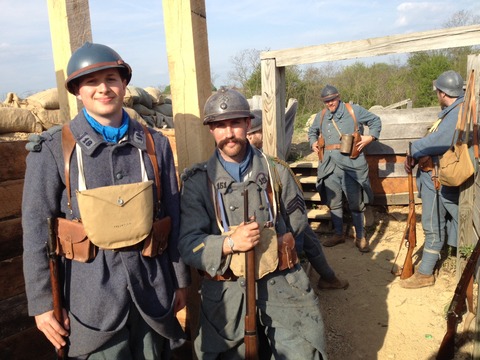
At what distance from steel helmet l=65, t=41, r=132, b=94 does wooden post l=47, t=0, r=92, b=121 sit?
73 cm

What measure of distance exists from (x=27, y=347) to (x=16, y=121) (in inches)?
202

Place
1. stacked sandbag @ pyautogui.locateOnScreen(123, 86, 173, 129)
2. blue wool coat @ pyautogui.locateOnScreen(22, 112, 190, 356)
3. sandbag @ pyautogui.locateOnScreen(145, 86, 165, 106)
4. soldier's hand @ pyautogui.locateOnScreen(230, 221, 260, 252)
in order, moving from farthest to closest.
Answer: sandbag @ pyautogui.locateOnScreen(145, 86, 165, 106) < stacked sandbag @ pyautogui.locateOnScreen(123, 86, 173, 129) < soldier's hand @ pyautogui.locateOnScreen(230, 221, 260, 252) < blue wool coat @ pyautogui.locateOnScreen(22, 112, 190, 356)

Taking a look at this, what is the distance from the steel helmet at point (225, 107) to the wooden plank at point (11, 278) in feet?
4.82

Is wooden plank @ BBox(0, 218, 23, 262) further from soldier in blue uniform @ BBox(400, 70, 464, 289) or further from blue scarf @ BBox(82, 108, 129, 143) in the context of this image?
soldier in blue uniform @ BBox(400, 70, 464, 289)

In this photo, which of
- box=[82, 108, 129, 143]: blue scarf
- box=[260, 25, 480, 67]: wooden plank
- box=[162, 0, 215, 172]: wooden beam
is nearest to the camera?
box=[82, 108, 129, 143]: blue scarf

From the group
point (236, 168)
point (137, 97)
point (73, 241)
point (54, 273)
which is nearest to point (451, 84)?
point (236, 168)

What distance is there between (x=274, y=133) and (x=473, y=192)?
7.50 feet

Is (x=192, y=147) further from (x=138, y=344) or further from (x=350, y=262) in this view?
(x=350, y=262)

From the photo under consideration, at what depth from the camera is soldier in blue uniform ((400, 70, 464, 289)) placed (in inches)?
174

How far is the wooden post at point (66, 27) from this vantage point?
2506 millimetres

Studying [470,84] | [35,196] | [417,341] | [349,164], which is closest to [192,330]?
[35,196]

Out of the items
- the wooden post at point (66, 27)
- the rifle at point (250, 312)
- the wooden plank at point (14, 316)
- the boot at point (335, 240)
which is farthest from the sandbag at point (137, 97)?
the rifle at point (250, 312)

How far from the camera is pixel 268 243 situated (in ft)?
7.39

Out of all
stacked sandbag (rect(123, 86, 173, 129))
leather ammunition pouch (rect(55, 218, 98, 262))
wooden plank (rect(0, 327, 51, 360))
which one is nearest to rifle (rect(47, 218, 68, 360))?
leather ammunition pouch (rect(55, 218, 98, 262))
